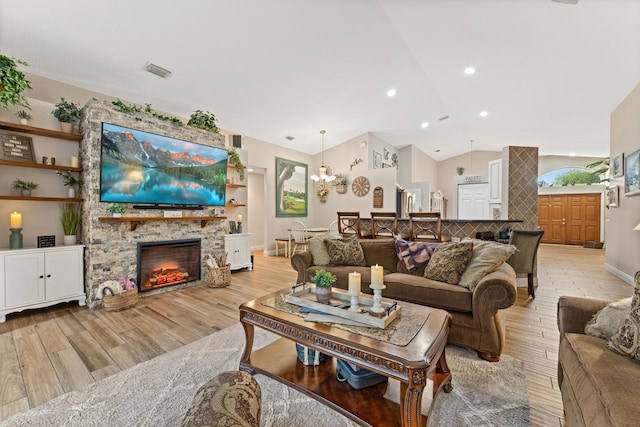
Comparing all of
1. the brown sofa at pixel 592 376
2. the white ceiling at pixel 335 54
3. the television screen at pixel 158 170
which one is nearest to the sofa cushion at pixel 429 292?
the brown sofa at pixel 592 376

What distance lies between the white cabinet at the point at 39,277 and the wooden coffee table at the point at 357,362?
2.94 meters

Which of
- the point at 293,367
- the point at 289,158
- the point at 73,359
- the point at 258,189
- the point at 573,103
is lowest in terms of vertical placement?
the point at 73,359

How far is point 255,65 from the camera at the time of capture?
4035 millimetres

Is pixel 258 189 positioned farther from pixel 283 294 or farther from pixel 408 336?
pixel 408 336

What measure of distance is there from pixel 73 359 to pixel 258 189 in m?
6.43

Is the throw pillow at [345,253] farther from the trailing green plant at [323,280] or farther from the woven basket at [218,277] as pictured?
the woven basket at [218,277]

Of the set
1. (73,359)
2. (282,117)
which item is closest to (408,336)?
(73,359)

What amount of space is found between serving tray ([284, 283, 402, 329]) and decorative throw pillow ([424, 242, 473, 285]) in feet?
3.25

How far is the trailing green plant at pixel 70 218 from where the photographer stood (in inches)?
139

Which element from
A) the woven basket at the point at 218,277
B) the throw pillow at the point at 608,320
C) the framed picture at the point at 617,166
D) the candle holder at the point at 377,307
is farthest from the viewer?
the framed picture at the point at 617,166

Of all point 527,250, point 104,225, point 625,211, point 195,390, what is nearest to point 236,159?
point 104,225

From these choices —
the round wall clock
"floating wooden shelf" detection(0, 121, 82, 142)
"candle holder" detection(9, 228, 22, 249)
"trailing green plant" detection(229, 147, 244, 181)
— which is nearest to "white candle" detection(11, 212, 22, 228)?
"candle holder" detection(9, 228, 22, 249)

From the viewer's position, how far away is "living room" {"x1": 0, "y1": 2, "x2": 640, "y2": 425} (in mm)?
3514

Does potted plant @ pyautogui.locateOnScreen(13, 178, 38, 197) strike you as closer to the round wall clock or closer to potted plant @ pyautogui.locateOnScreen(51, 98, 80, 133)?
potted plant @ pyautogui.locateOnScreen(51, 98, 80, 133)
